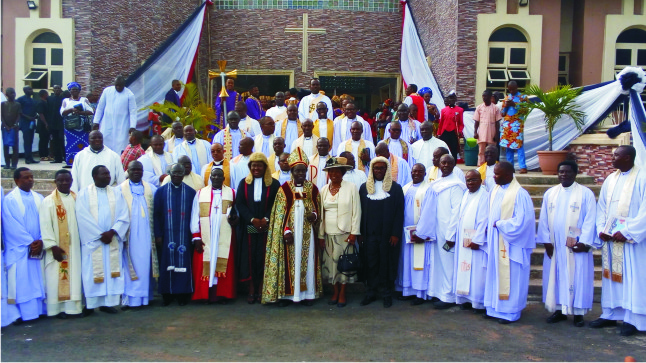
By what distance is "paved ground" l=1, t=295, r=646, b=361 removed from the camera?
18.1 ft

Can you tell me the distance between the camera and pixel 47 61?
13523mm

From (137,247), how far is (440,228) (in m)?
3.55

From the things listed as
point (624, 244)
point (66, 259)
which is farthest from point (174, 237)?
point (624, 244)

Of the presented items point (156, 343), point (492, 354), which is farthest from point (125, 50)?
point (492, 354)

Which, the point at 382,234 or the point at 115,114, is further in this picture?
the point at 115,114

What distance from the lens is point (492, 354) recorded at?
557 centimetres

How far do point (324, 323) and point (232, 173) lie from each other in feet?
8.93

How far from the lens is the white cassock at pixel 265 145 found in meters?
9.27

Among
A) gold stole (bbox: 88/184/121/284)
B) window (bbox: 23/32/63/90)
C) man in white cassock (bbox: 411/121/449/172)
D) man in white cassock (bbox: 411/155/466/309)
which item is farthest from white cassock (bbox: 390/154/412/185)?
window (bbox: 23/32/63/90)

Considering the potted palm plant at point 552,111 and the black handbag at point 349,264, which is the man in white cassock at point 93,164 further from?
the potted palm plant at point 552,111

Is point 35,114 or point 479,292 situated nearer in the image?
point 479,292

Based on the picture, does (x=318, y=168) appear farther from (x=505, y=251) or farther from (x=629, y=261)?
(x=629, y=261)

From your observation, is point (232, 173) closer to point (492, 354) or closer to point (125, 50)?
point (492, 354)

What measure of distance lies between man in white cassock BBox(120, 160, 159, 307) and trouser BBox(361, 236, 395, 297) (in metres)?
2.49
